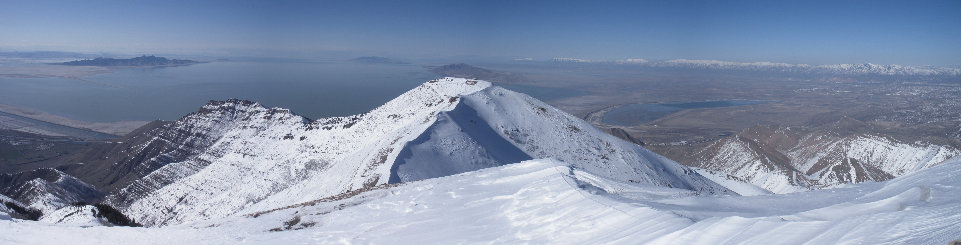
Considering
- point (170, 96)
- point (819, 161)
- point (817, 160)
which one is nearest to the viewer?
point (819, 161)

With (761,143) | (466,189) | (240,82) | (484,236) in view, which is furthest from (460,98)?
(240,82)

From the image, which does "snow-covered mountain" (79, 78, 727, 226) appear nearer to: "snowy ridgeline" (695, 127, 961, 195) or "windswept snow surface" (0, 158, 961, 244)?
"windswept snow surface" (0, 158, 961, 244)

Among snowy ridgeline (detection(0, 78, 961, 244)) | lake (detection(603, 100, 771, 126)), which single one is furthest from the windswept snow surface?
lake (detection(603, 100, 771, 126))

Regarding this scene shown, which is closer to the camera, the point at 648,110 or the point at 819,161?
the point at 819,161

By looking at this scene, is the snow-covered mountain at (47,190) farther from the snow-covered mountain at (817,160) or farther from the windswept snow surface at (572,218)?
the snow-covered mountain at (817,160)

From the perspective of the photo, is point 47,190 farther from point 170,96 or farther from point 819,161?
point 170,96

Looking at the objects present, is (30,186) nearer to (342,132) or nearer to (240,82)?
(342,132)

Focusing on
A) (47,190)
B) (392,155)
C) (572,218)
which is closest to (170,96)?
(47,190)

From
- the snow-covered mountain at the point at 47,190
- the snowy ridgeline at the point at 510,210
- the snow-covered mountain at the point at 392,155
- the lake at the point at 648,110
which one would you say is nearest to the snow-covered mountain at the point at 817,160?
the snow-covered mountain at the point at 392,155
